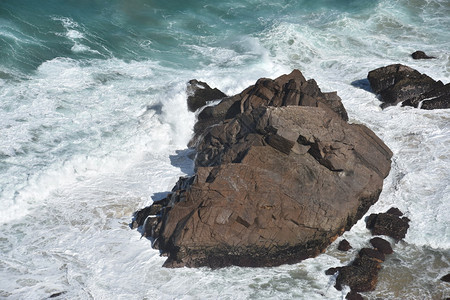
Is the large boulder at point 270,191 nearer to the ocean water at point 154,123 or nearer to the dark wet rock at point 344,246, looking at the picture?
the dark wet rock at point 344,246

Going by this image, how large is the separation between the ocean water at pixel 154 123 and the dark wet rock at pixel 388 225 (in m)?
0.28

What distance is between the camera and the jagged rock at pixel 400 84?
20078 millimetres

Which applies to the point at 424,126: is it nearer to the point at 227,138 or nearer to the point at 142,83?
the point at 227,138

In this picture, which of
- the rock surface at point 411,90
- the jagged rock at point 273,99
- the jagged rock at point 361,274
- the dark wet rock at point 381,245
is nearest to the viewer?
the jagged rock at point 361,274

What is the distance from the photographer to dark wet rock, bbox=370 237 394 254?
1337 centimetres

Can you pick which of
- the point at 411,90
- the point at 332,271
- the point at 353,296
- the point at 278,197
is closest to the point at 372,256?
the point at 332,271

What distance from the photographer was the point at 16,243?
45.9 ft

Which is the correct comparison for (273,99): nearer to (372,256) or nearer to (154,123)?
(154,123)

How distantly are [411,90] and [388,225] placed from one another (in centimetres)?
767

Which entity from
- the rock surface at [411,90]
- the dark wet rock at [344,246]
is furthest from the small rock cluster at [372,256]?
the rock surface at [411,90]

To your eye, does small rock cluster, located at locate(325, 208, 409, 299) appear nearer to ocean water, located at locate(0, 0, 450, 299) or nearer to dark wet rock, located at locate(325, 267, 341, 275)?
dark wet rock, located at locate(325, 267, 341, 275)

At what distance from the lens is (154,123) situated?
19344mm

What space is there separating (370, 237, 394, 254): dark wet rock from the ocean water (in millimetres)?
181

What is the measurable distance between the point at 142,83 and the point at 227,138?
25.9ft
